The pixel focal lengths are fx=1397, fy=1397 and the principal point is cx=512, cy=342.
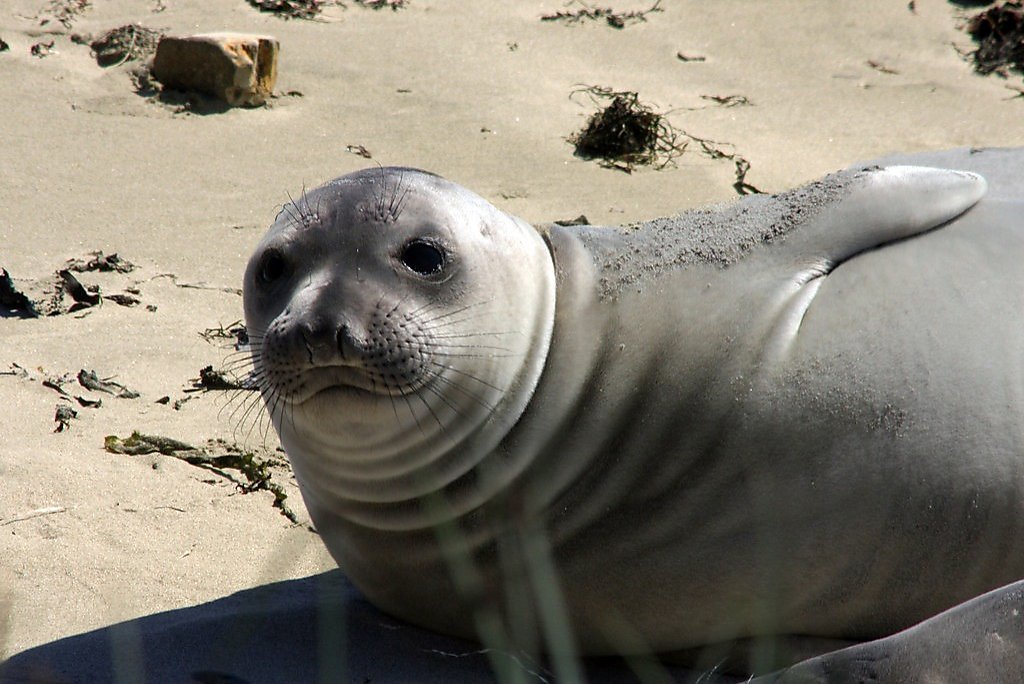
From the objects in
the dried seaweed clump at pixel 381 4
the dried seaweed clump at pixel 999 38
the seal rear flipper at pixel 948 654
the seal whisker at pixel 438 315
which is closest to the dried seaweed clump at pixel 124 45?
the dried seaweed clump at pixel 381 4

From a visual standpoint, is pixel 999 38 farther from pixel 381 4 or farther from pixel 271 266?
pixel 271 266

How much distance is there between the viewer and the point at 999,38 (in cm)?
694

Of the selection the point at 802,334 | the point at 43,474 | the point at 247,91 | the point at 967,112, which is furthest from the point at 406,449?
the point at 967,112

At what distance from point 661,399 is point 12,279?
2.62m

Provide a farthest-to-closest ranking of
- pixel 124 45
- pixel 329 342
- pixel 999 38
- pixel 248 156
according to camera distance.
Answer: pixel 999 38 < pixel 124 45 < pixel 248 156 < pixel 329 342

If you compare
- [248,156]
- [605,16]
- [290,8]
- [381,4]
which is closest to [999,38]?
[605,16]

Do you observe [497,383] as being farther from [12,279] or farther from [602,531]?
[12,279]

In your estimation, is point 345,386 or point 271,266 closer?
point 345,386

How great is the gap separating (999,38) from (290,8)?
356cm

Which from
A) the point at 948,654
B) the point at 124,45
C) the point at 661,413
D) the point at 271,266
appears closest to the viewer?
the point at 948,654

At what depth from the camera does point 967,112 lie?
6.38 meters

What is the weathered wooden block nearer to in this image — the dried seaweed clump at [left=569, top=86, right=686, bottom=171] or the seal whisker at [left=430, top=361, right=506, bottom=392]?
the dried seaweed clump at [left=569, top=86, right=686, bottom=171]

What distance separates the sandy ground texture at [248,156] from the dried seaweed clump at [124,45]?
6cm

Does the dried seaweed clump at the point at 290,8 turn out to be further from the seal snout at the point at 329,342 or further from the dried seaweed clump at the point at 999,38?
the seal snout at the point at 329,342
